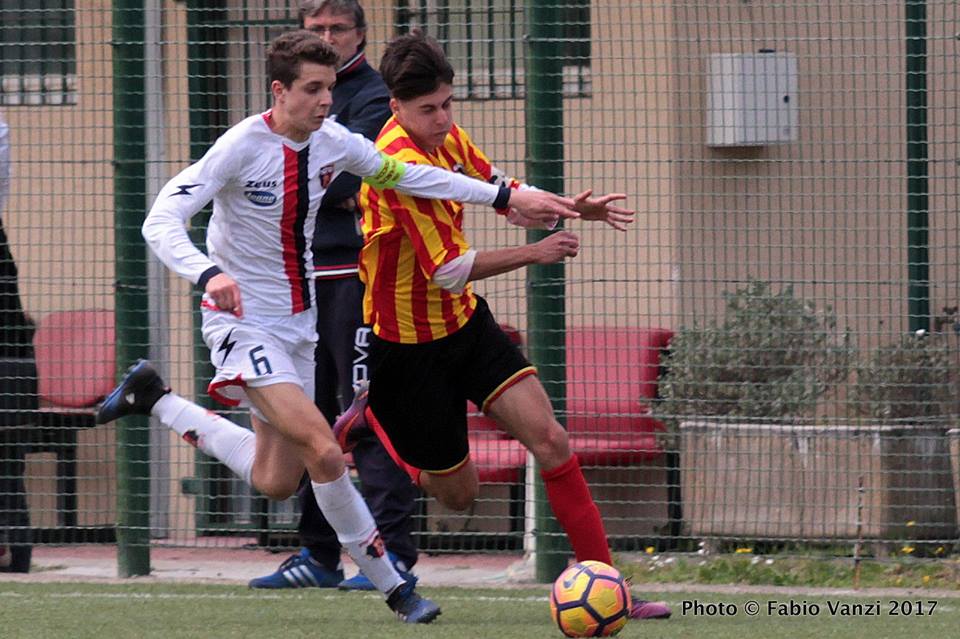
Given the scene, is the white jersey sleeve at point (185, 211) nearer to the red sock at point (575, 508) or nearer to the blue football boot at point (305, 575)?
the red sock at point (575, 508)

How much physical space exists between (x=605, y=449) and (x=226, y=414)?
1.85m

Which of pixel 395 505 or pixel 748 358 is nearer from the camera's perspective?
pixel 395 505

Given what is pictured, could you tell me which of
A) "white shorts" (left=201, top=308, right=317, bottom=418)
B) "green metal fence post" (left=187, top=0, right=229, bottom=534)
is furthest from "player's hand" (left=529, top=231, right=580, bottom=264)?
"green metal fence post" (left=187, top=0, right=229, bottom=534)

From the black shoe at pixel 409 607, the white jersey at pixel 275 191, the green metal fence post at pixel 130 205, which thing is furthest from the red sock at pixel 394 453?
the green metal fence post at pixel 130 205

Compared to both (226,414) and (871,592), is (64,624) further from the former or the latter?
(871,592)

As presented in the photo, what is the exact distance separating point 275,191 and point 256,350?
545mm

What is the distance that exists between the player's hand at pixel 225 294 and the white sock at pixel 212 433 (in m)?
1.19

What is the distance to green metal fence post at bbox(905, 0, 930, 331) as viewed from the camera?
715 centimetres

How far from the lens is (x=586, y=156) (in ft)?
24.7

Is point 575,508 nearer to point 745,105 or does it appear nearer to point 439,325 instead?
point 439,325

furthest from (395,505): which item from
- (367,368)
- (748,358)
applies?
(748,358)

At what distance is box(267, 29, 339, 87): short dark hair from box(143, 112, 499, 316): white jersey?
16 centimetres

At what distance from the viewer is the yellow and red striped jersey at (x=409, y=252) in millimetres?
5793

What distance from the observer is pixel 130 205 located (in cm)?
752
